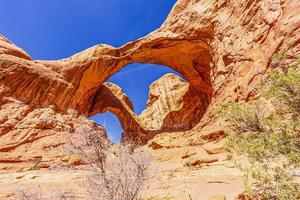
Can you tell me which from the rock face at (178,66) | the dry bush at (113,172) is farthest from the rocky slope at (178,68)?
the dry bush at (113,172)

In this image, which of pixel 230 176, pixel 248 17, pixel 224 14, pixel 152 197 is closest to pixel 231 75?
pixel 248 17

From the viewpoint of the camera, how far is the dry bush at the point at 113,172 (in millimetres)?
8445

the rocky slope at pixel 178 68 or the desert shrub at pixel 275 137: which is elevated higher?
the rocky slope at pixel 178 68

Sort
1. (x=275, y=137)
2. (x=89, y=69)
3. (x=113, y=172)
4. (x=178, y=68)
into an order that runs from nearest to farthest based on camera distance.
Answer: (x=275, y=137), (x=113, y=172), (x=89, y=69), (x=178, y=68)

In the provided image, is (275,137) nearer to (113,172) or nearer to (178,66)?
(113,172)

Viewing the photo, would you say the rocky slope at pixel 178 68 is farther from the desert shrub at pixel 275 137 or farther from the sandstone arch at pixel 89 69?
the desert shrub at pixel 275 137

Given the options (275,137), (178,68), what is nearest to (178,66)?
(178,68)

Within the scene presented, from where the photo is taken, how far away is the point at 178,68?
3036 cm

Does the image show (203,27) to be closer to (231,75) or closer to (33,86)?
(231,75)

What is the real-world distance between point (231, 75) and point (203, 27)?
240 inches

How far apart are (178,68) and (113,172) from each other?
22.3 metres

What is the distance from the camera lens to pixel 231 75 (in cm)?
2022

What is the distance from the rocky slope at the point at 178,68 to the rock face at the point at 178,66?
0.24ft

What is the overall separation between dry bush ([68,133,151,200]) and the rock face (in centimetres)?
910
